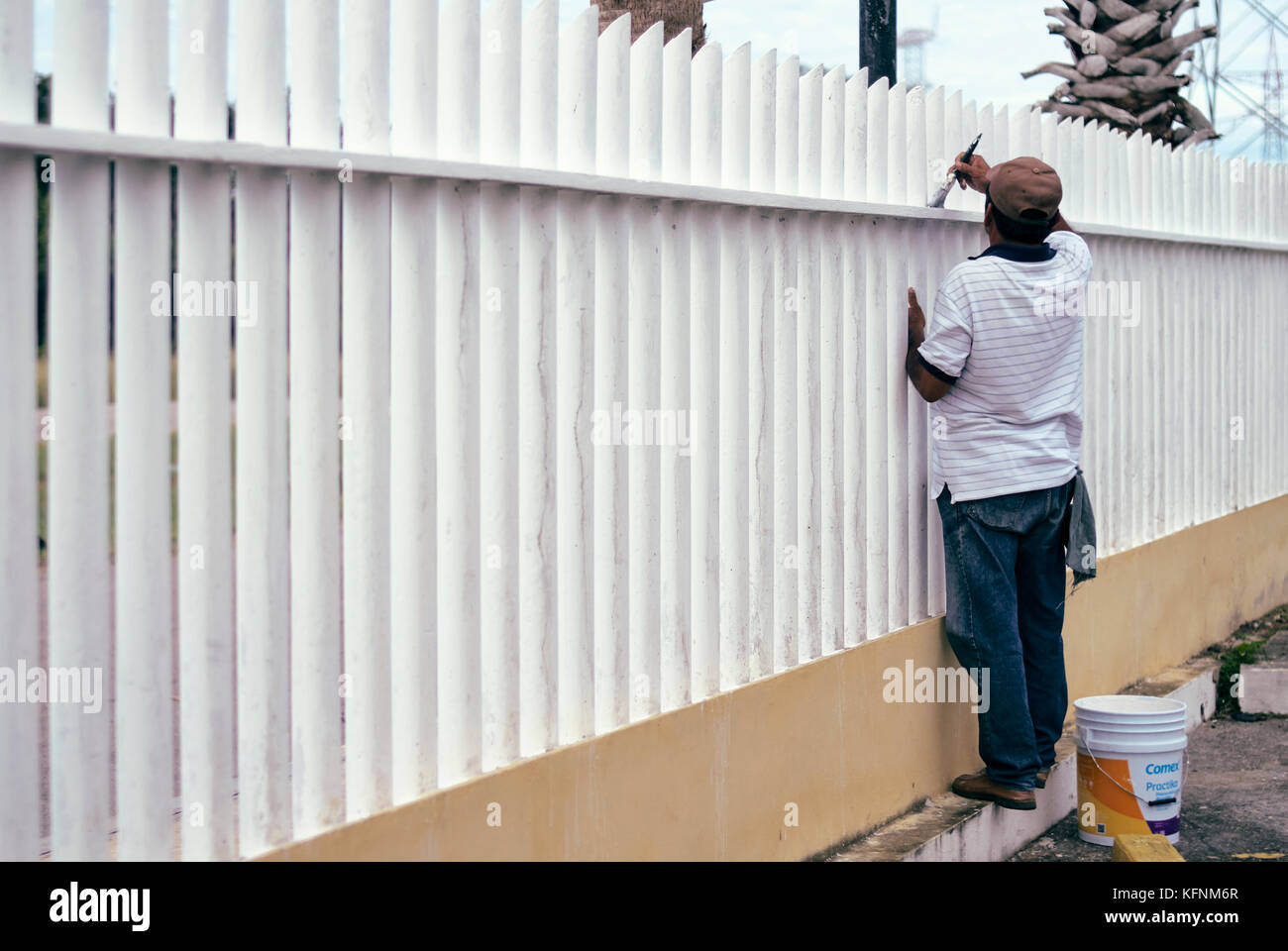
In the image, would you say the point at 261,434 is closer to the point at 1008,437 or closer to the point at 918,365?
the point at 918,365

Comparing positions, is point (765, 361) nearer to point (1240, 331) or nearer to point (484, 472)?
point (484, 472)

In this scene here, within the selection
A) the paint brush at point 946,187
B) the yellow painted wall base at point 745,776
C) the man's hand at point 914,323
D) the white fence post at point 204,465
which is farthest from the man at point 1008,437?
the white fence post at point 204,465

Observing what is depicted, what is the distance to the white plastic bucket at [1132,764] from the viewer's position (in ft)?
14.7

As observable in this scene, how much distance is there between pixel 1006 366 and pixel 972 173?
2.53 feet

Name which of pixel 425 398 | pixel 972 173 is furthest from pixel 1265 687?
pixel 425 398

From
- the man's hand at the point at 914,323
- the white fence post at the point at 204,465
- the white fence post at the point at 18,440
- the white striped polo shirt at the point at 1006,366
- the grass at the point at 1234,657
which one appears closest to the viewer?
the white fence post at the point at 18,440

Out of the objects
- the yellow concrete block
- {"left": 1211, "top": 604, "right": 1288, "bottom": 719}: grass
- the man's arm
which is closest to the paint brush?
the man's arm

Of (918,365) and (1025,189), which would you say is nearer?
(1025,189)

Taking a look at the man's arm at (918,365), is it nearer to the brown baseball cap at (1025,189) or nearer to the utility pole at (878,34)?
the brown baseball cap at (1025,189)

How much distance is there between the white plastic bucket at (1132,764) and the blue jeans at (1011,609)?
19cm

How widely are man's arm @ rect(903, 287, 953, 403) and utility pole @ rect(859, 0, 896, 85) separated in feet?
3.91

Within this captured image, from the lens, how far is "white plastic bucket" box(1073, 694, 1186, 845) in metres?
4.49

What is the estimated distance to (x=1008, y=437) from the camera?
4.46 m

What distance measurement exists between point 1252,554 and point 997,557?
398 cm
